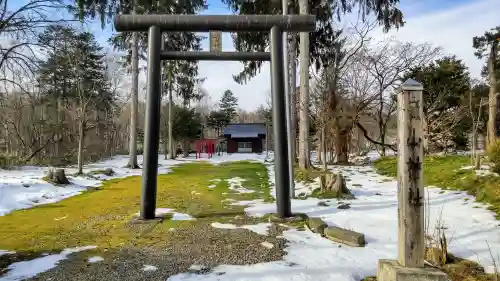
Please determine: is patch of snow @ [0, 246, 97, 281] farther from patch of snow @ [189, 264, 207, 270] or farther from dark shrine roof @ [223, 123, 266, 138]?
dark shrine roof @ [223, 123, 266, 138]

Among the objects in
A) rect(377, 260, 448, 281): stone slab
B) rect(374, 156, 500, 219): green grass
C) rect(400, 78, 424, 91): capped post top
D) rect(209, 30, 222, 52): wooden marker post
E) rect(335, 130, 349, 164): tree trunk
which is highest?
rect(209, 30, 222, 52): wooden marker post

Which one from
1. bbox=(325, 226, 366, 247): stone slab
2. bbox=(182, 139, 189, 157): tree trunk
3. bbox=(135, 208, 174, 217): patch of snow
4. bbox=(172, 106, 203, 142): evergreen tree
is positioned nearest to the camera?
bbox=(325, 226, 366, 247): stone slab

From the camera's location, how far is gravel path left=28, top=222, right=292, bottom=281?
3.14m

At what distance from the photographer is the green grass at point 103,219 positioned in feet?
14.0

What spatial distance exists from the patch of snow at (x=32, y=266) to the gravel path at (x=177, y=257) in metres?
0.11

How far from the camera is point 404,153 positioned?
8.93 ft

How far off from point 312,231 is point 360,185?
390cm

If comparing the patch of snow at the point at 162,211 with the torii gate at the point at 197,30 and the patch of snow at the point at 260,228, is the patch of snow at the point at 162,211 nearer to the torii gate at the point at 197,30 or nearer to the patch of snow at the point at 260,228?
the torii gate at the point at 197,30

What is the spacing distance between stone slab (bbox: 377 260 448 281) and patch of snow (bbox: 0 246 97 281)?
128 inches

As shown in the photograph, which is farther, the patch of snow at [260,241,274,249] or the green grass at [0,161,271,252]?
the green grass at [0,161,271,252]

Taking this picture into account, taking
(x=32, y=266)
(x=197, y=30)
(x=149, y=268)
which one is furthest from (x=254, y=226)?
(x=197, y=30)

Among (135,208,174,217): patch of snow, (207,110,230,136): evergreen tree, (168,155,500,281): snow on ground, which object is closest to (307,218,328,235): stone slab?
(168,155,500,281): snow on ground

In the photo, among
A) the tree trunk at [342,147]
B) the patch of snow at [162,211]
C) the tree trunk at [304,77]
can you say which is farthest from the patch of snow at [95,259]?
the tree trunk at [342,147]


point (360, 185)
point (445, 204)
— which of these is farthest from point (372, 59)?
point (445, 204)
